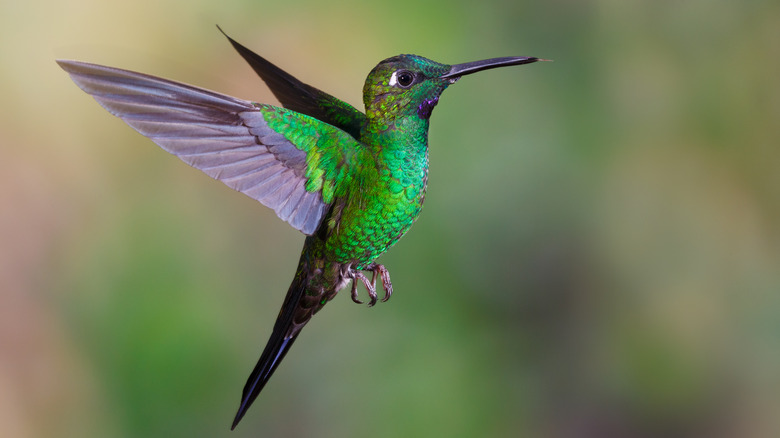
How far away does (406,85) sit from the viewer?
454 millimetres

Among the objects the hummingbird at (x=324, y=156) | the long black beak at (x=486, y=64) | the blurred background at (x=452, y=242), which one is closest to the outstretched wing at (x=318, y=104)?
the hummingbird at (x=324, y=156)

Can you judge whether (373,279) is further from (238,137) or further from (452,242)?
(452,242)

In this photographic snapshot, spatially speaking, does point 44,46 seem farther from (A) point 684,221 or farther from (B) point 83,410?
(A) point 684,221

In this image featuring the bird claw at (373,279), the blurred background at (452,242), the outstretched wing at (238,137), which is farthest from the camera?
the blurred background at (452,242)

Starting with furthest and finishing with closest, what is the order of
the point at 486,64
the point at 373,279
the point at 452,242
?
the point at 452,242 < the point at 373,279 < the point at 486,64

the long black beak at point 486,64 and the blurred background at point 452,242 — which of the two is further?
the blurred background at point 452,242

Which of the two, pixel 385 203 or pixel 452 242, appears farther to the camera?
pixel 452 242

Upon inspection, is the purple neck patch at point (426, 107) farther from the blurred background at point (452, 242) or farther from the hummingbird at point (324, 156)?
the blurred background at point (452, 242)

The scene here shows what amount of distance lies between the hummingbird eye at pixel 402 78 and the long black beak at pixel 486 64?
23 mm

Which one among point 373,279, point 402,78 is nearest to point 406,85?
point 402,78

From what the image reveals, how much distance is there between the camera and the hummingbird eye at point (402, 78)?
1.48 ft

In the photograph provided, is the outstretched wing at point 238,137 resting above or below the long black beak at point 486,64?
below

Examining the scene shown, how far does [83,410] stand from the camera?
1.17 meters

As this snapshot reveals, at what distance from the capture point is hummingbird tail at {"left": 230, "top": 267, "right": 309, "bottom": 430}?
51cm
